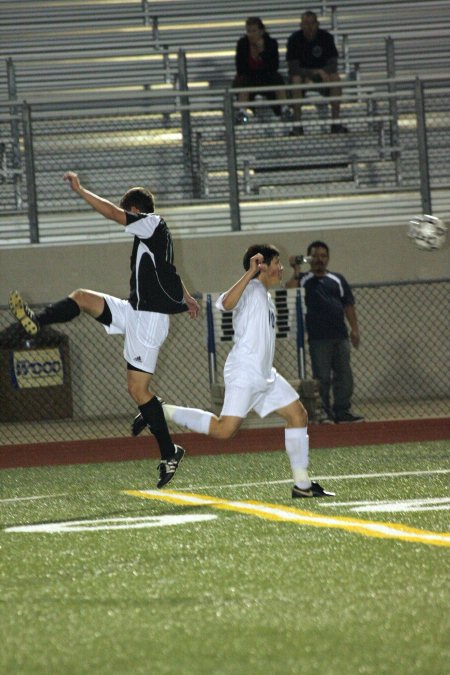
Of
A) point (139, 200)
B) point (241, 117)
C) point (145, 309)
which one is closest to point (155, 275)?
point (145, 309)

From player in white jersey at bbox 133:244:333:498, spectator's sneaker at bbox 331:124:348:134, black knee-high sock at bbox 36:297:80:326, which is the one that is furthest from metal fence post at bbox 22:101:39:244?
player in white jersey at bbox 133:244:333:498

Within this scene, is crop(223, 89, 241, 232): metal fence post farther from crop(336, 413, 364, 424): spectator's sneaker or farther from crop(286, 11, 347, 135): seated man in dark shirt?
crop(336, 413, 364, 424): spectator's sneaker

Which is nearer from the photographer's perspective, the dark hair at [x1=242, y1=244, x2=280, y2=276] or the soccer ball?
the dark hair at [x1=242, y1=244, x2=280, y2=276]

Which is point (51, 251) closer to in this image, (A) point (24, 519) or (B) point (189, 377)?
(B) point (189, 377)

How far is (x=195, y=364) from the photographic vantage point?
51.4 feet

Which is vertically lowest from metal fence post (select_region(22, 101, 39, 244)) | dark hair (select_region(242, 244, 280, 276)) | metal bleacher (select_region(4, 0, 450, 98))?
dark hair (select_region(242, 244, 280, 276))

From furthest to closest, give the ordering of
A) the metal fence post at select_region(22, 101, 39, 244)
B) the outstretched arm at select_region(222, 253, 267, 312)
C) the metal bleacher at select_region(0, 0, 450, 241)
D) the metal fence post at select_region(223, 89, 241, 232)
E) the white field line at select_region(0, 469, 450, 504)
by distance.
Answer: the metal bleacher at select_region(0, 0, 450, 241), the metal fence post at select_region(223, 89, 241, 232), the metal fence post at select_region(22, 101, 39, 244), the white field line at select_region(0, 469, 450, 504), the outstretched arm at select_region(222, 253, 267, 312)

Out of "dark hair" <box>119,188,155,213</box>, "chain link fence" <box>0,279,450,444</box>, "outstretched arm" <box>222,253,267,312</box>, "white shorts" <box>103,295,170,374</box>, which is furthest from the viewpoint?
"chain link fence" <box>0,279,450,444</box>

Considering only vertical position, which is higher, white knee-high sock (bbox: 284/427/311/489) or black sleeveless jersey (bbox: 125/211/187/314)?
black sleeveless jersey (bbox: 125/211/187/314)

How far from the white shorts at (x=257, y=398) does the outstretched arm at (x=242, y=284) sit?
503mm

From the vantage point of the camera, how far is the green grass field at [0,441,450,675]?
3.85 metres

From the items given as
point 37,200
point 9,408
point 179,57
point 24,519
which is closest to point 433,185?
point 179,57

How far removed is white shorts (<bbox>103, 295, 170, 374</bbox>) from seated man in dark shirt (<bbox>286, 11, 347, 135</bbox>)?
9.36 meters

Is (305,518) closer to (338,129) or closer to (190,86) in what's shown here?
(338,129)
